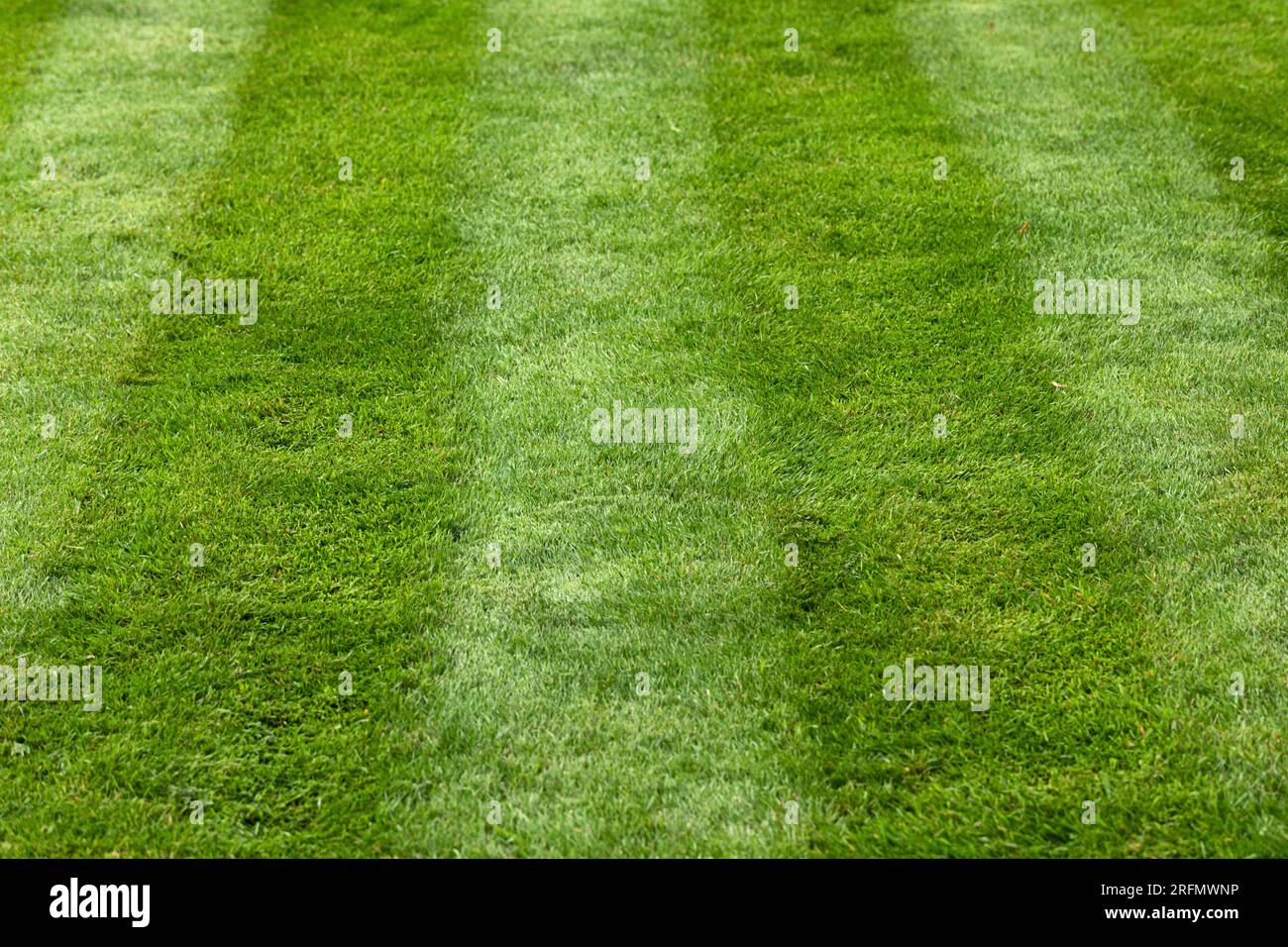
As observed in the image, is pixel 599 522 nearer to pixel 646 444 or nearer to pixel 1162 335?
pixel 646 444

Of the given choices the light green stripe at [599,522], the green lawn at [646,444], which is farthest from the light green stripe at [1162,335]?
the light green stripe at [599,522]

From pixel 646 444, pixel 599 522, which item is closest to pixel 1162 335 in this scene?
pixel 646 444

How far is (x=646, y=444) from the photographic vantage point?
5.55 metres

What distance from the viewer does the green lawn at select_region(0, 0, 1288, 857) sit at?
412 cm

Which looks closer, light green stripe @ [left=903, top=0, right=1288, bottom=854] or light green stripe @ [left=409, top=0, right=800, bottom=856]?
light green stripe @ [left=409, top=0, right=800, bottom=856]

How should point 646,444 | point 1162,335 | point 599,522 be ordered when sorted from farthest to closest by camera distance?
1. point 1162,335
2. point 646,444
3. point 599,522

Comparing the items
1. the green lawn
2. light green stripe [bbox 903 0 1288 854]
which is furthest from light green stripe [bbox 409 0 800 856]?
light green stripe [bbox 903 0 1288 854]

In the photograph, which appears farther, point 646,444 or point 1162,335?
point 1162,335

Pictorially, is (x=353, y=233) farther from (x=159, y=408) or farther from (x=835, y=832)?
(x=835, y=832)

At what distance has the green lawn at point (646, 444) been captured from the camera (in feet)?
13.5

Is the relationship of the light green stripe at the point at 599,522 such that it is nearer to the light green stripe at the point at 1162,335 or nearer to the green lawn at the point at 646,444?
the green lawn at the point at 646,444

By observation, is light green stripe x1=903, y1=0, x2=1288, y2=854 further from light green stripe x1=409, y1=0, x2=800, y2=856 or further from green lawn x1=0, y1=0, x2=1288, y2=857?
light green stripe x1=409, y1=0, x2=800, y2=856

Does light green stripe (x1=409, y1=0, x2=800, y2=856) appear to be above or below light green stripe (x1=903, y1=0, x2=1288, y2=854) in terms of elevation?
below

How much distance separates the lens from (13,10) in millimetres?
9414
